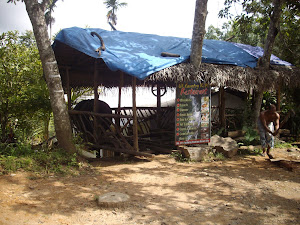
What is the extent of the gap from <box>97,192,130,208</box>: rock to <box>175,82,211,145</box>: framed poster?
349 cm

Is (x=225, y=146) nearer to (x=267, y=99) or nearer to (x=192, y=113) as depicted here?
(x=192, y=113)

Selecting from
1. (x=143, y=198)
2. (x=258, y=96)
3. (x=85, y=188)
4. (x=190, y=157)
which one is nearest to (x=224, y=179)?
(x=190, y=157)

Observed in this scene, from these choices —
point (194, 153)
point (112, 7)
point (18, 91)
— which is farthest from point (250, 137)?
point (112, 7)

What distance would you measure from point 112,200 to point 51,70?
323cm

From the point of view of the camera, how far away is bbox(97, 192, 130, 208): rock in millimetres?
3812

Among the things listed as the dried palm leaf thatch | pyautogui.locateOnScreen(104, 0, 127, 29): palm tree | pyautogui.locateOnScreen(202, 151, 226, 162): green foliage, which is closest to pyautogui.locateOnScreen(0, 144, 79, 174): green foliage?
the dried palm leaf thatch

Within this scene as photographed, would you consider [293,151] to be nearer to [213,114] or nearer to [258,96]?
[258,96]

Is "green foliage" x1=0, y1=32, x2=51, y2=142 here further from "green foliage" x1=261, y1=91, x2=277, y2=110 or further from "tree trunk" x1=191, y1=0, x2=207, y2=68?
"green foliage" x1=261, y1=91, x2=277, y2=110

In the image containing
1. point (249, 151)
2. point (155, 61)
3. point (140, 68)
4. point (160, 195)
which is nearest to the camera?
point (160, 195)

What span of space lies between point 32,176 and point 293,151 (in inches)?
268

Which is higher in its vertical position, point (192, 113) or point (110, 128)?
point (192, 113)

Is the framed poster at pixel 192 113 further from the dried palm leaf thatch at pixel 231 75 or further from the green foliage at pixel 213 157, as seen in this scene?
the green foliage at pixel 213 157

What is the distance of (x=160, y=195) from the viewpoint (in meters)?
4.46

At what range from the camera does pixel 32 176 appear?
4.88 m
